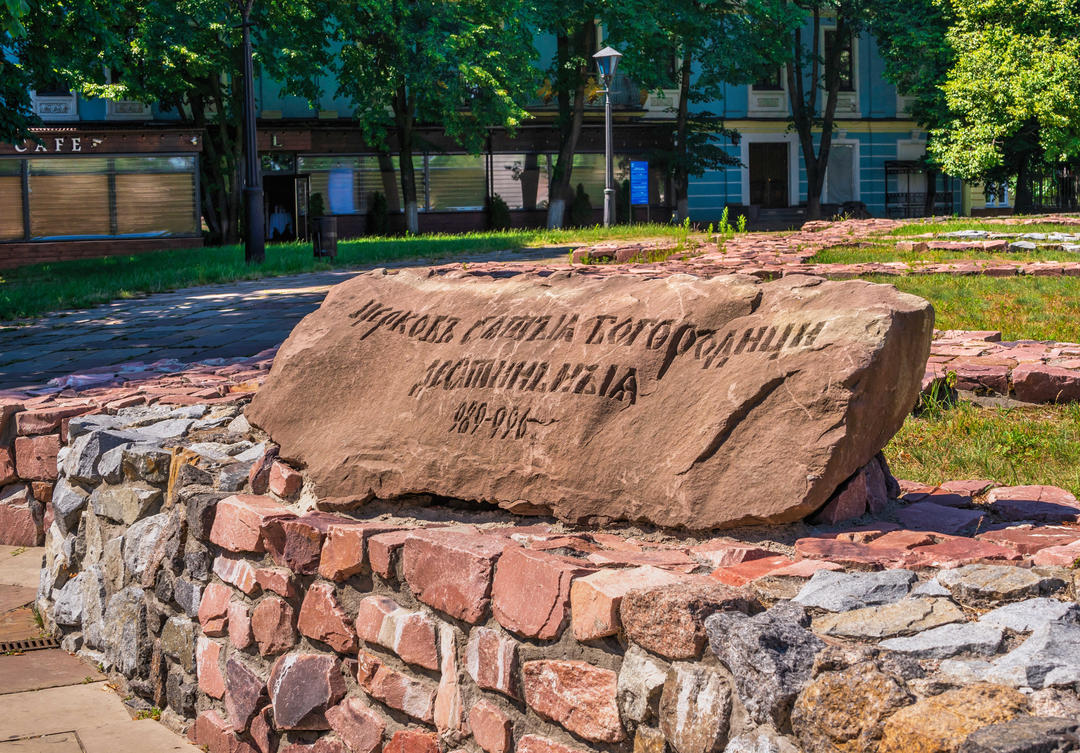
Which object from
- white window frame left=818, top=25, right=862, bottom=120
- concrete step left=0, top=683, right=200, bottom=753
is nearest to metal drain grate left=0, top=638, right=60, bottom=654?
concrete step left=0, top=683, right=200, bottom=753

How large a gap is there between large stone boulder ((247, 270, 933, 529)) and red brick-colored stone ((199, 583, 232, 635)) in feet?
1.82

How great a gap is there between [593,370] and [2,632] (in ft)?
11.3

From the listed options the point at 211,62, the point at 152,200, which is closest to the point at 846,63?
the point at 211,62

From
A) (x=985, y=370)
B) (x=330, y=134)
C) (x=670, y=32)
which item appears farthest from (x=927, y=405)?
(x=330, y=134)

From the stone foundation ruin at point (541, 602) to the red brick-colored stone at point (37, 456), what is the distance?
0.61m

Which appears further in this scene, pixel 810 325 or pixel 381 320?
pixel 381 320

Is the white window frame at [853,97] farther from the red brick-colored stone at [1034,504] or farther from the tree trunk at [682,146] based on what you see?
the red brick-colored stone at [1034,504]

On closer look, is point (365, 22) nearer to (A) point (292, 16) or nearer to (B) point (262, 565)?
(A) point (292, 16)

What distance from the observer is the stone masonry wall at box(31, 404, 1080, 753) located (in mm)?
2287

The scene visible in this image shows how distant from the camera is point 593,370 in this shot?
3674mm

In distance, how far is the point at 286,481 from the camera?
424cm

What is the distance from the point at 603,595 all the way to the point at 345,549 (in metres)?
1.16

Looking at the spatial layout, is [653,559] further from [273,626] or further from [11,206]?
[11,206]

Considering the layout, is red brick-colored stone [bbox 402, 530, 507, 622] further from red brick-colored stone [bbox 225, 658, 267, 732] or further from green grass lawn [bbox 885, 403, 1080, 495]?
green grass lawn [bbox 885, 403, 1080, 495]
